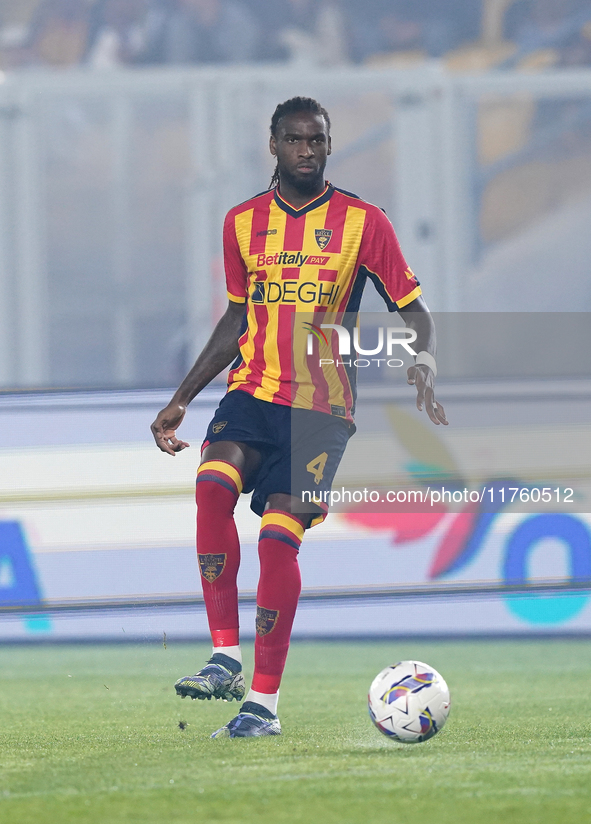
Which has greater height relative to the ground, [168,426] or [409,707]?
[168,426]

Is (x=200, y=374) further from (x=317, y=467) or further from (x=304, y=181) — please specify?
(x=304, y=181)

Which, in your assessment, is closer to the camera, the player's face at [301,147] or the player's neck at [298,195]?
the player's face at [301,147]

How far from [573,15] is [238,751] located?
890cm

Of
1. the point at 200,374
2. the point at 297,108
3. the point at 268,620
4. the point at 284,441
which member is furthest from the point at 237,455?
the point at 297,108

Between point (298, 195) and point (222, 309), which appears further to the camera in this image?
point (222, 309)

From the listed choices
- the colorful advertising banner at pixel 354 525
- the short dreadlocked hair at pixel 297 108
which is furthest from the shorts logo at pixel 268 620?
the colorful advertising banner at pixel 354 525

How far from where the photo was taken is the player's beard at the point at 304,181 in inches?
154

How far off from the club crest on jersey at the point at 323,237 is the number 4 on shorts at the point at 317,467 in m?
0.65

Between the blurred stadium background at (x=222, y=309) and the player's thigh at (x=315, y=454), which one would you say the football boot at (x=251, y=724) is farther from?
the blurred stadium background at (x=222, y=309)

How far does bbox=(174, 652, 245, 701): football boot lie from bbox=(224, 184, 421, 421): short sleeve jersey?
0.80 meters

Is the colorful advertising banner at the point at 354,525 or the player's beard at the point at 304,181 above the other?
the player's beard at the point at 304,181

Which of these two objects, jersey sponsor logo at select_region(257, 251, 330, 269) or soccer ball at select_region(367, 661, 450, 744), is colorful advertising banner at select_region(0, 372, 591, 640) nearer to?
jersey sponsor logo at select_region(257, 251, 330, 269)

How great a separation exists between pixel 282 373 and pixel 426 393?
1.53 feet

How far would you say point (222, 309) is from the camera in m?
7.21
